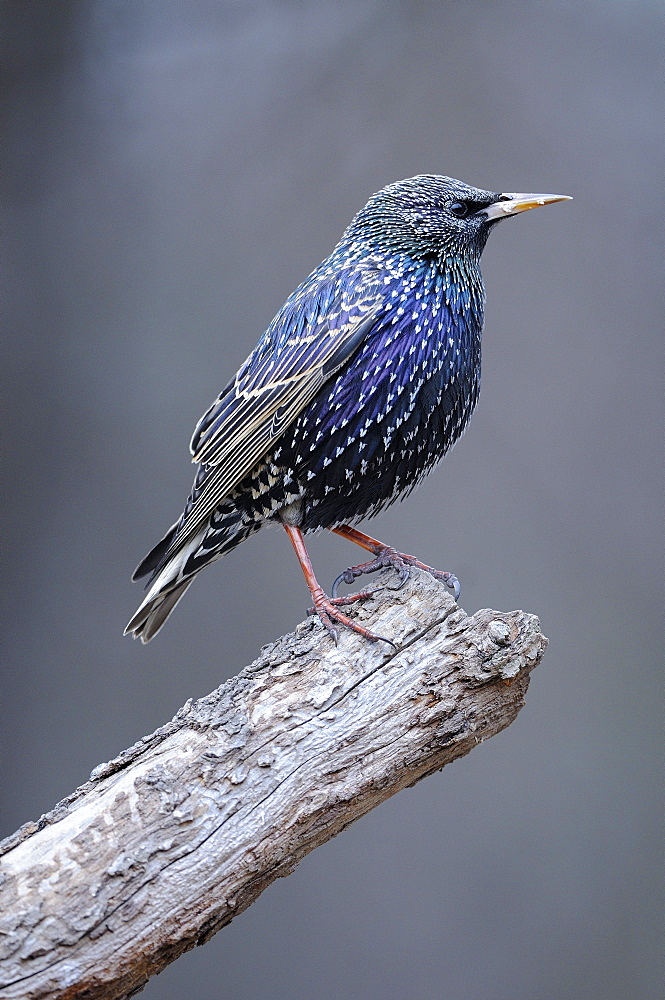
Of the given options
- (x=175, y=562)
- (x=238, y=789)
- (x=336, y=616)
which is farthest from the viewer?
(x=175, y=562)

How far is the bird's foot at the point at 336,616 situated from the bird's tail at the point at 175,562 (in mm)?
364

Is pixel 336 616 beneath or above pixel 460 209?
beneath

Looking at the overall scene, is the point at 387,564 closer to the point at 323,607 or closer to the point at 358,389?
the point at 323,607

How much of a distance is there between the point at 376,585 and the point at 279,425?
51 cm

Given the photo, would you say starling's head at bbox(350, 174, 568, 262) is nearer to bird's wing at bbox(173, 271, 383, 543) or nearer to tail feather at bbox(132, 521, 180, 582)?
bird's wing at bbox(173, 271, 383, 543)

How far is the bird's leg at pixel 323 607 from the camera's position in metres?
2.10

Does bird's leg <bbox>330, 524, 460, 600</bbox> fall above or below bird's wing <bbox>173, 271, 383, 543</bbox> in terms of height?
below

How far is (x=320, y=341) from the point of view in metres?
2.24

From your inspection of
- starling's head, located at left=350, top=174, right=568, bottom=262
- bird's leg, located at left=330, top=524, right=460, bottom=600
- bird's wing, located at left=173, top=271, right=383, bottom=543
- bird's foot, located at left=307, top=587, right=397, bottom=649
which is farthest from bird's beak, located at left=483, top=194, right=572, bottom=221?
bird's foot, located at left=307, top=587, right=397, bottom=649

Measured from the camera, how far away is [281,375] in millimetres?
2291

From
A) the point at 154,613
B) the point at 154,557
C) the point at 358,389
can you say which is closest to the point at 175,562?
the point at 154,557

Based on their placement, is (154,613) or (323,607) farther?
(154,613)

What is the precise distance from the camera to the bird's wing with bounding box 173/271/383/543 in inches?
87.7

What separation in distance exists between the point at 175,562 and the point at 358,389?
786 millimetres
